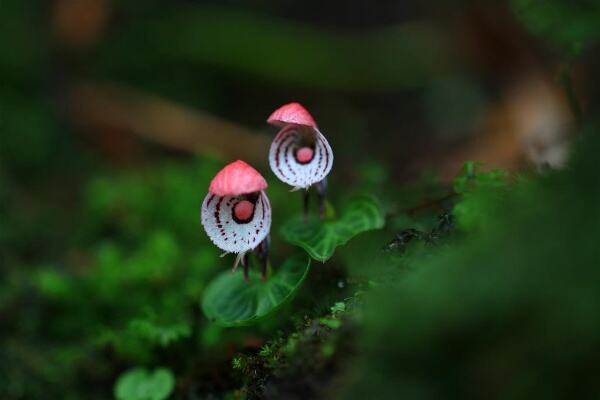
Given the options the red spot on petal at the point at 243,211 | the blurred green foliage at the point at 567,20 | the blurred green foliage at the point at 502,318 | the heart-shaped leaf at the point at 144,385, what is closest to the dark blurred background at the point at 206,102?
the blurred green foliage at the point at 567,20

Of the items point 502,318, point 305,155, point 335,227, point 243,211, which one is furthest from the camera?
point 335,227

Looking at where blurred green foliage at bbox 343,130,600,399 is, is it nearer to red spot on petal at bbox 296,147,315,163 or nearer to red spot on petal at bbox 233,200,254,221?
red spot on petal at bbox 233,200,254,221

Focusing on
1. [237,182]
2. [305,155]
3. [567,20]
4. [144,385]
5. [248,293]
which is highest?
[567,20]

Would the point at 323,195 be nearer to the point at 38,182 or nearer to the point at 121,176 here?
the point at 121,176

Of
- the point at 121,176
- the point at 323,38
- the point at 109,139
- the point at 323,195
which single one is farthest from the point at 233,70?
the point at 323,195

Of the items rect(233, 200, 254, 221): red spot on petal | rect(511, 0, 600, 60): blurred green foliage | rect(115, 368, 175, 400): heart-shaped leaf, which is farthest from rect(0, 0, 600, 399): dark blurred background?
rect(233, 200, 254, 221): red spot on petal

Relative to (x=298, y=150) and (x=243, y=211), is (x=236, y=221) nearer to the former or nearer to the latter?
(x=243, y=211)

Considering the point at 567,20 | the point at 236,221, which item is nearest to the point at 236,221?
the point at 236,221
